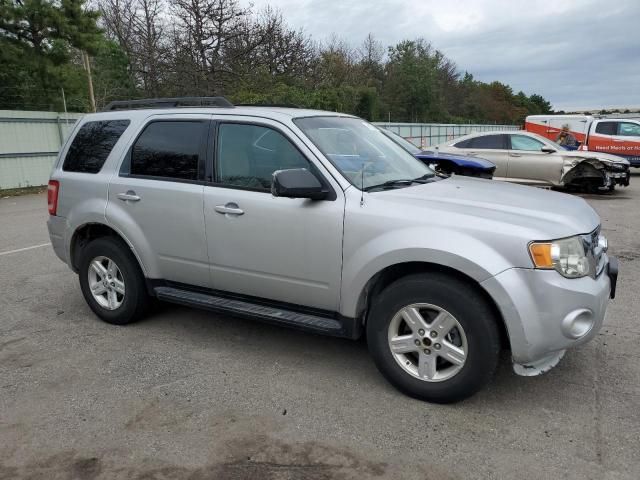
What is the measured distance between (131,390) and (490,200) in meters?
2.70

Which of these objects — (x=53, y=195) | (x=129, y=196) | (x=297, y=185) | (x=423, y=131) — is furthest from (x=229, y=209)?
(x=423, y=131)

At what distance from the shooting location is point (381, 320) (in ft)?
11.2

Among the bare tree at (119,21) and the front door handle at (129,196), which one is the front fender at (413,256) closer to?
the front door handle at (129,196)

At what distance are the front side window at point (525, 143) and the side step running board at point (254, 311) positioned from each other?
11015 mm

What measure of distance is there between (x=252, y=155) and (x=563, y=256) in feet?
7.30

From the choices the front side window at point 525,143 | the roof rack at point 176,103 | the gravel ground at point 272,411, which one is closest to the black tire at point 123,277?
the gravel ground at point 272,411

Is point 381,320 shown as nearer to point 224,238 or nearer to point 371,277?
point 371,277

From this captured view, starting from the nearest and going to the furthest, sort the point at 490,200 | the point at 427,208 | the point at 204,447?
the point at 204,447
the point at 427,208
the point at 490,200

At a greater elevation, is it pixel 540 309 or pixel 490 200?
pixel 490 200

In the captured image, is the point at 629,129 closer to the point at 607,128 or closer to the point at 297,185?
the point at 607,128

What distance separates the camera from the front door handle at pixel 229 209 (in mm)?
3900

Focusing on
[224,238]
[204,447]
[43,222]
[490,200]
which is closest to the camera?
[204,447]

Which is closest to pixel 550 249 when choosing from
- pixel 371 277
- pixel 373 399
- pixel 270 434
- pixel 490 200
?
pixel 490 200

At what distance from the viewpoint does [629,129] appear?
59.0 feet
